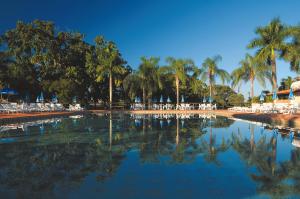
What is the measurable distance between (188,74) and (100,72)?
455 inches

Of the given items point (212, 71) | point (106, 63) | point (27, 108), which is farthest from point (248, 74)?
point (27, 108)

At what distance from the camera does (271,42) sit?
2670 cm

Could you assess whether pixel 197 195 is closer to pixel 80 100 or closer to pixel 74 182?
pixel 74 182

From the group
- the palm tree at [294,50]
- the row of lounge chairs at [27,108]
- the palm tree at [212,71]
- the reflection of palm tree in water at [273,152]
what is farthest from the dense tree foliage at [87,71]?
the reflection of palm tree in water at [273,152]

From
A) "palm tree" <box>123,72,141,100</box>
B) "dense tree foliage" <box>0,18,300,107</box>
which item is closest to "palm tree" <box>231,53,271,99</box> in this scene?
"dense tree foliage" <box>0,18,300,107</box>

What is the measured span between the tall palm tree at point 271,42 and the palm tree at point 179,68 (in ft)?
34.7

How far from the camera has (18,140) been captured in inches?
378

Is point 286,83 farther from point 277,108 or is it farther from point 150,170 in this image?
point 150,170

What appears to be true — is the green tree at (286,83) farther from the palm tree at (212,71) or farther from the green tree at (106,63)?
the green tree at (106,63)

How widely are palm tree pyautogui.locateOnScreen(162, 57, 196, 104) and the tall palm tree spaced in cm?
1058

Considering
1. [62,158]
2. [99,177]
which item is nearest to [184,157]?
[99,177]

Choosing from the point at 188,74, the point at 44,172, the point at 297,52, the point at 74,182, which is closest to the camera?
the point at 74,182

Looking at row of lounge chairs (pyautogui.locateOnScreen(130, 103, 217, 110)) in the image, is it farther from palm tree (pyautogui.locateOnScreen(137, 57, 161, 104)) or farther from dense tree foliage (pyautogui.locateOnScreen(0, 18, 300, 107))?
dense tree foliage (pyautogui.locateOnScreen(0, 18, 300, 107))

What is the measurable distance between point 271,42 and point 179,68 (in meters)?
12.7
